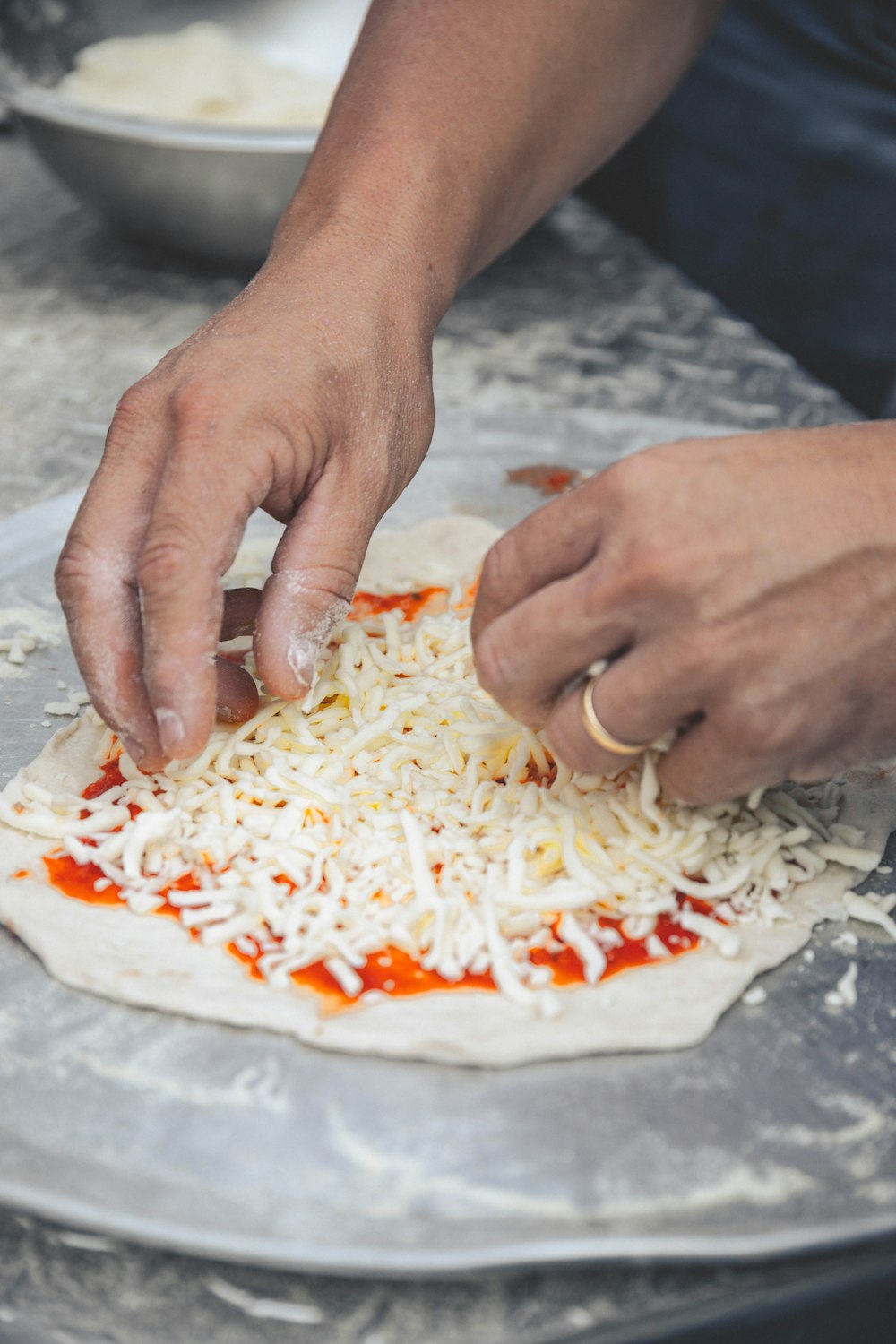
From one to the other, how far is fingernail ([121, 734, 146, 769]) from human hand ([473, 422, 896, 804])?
1.30 feet

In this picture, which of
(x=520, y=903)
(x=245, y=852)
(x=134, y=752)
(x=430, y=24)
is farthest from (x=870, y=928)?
(x=430, y=24)

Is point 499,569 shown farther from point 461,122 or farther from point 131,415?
point 461,122

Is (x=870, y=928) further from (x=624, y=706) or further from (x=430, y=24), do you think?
(x=430, y=24)

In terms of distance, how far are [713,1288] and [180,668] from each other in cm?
68

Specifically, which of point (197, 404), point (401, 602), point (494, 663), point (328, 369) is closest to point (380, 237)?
point (328, 369)

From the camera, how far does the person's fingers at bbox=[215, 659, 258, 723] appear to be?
1.28 metres

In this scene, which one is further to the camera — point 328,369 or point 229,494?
point 328,369

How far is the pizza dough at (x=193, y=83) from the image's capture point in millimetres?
2254

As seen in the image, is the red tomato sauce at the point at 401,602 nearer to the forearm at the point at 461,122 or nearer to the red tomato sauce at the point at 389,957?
the forearm at the point at 461,122

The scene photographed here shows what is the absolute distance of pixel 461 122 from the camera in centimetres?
148

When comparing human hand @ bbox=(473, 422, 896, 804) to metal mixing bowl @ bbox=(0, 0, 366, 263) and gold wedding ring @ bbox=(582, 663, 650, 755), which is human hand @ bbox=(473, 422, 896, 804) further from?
metal mixing bowl @ bbox=(0, 0, 366, 263)

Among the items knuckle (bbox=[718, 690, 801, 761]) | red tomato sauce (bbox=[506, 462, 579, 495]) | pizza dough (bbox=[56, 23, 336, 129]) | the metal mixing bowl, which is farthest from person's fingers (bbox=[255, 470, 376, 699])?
pizza dough (bbox=[56, 23, 336, 129])

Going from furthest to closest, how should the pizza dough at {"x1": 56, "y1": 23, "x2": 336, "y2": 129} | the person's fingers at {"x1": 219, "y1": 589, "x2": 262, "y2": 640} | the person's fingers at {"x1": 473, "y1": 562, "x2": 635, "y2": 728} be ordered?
the pizza dough at {"x1": 56, "y1": 23, "x2": 336, "y2": 129} < the person's fingers at {"x1": 219, "y1": 589, "x2": 262, "y2": 640} < the person's fingers at {"x1": 473, "y1": 562, "x2": 635, "y2": 728}

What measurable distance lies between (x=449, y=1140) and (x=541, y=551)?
496 mm
